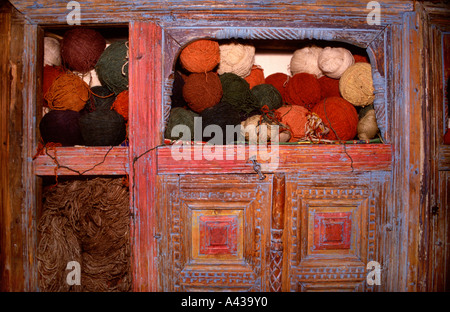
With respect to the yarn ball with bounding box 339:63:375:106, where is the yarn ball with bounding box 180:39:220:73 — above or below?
above

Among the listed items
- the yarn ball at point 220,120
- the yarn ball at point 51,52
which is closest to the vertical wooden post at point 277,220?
the yarn ball at point 220,120

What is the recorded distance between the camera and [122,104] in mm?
1676

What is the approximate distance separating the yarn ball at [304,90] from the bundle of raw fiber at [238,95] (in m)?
0.33

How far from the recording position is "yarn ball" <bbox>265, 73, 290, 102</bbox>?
6.36ft

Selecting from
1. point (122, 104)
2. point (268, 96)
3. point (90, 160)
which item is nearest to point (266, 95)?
point (268, 96)

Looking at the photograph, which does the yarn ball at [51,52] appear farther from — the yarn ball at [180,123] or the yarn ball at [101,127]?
the yarn ball at [180,123]

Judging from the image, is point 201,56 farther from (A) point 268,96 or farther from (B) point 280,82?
(B) point 280,82

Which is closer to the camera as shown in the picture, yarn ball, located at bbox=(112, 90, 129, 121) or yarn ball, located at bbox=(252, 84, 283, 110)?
yarn ball, located at bbox=(112, 90, 129, 121)

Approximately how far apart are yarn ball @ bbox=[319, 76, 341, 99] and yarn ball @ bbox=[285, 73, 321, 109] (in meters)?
0.08

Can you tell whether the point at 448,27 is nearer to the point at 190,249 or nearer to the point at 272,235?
the point at 272,235

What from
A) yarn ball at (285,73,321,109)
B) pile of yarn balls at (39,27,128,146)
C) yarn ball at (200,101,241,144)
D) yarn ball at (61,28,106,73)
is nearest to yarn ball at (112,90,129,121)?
pile of yarn balls at (39,27,128,146)

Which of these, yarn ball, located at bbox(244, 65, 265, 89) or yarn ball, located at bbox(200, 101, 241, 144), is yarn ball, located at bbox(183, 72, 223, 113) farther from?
yarn ball, located at bbox(244, 65, 265, 89)

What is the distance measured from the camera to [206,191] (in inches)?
63.4

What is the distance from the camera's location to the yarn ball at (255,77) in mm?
1931
